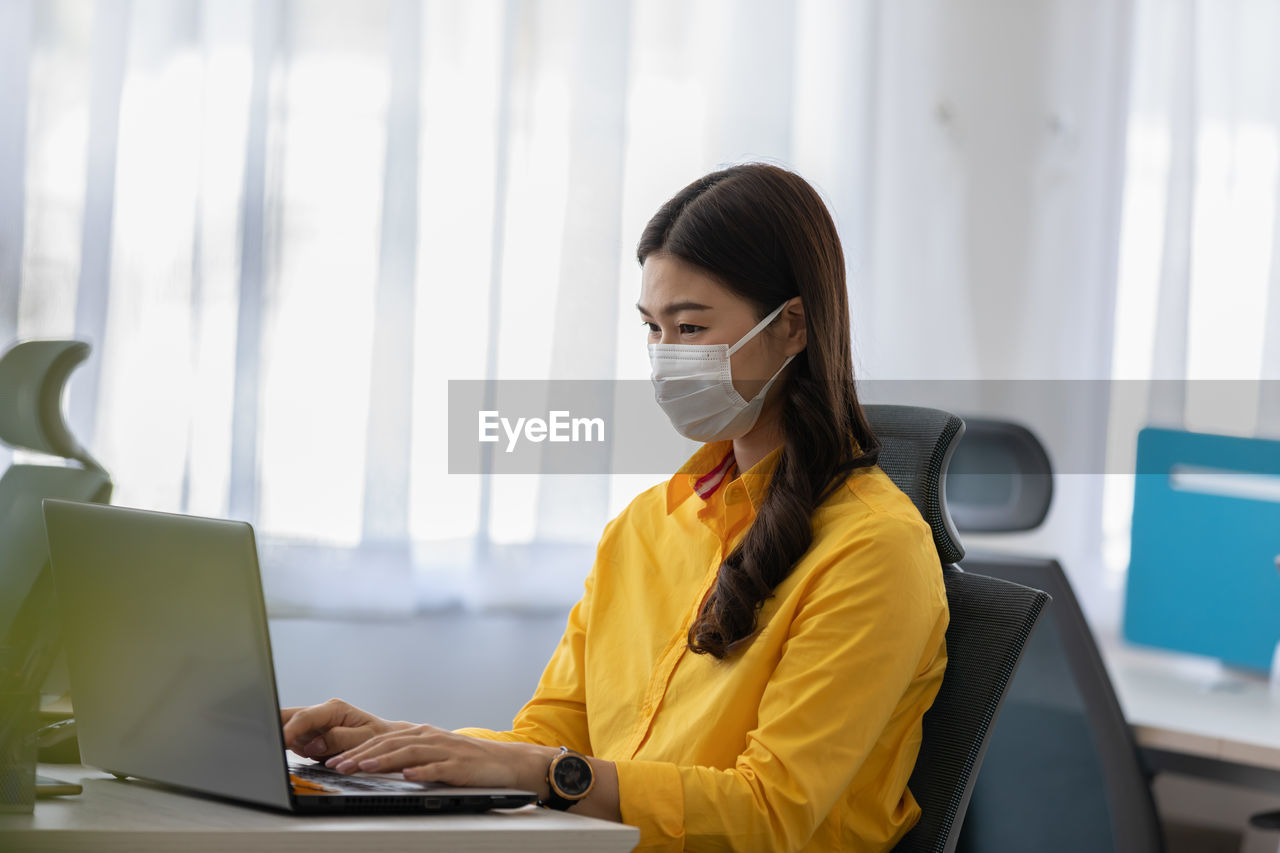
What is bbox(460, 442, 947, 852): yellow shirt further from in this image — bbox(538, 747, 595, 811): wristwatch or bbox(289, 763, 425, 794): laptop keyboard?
bbox(289, 763, 425, 794): laptop keyboard

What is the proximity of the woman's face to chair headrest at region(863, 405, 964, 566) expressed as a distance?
145mm

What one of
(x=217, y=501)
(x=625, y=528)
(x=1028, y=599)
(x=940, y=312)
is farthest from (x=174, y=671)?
(x=940, y=312)

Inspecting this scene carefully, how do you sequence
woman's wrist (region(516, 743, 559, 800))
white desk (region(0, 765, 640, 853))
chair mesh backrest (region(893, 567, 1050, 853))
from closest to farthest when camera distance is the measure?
1. white desk (region(0, 765, 640, 853))
2. woman's wrist (region(516, 743, 559, 800))
3. chair mesh backrest (region(893, 567, 1050, 853))

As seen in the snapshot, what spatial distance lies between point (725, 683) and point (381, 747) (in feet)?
1.11

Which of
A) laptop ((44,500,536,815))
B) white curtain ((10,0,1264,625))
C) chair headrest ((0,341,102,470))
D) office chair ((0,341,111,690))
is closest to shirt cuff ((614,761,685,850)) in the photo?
laptop ((44,500,536,815))

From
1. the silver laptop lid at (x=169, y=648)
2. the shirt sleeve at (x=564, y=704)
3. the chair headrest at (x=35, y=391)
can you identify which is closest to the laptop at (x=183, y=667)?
the silver laptop lid at (x=169, y=648)

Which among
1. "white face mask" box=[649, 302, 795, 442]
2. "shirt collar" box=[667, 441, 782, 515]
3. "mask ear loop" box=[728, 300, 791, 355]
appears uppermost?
"mask ear loop" box=[728, 300, 791, 355]

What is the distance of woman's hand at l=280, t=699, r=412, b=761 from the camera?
1.06m

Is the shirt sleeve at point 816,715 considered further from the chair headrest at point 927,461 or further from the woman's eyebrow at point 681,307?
the woman's eyebrow at point 681,307

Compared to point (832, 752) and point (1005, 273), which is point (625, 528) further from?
point (1005, 273)

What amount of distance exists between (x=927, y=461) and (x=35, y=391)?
4.18ft

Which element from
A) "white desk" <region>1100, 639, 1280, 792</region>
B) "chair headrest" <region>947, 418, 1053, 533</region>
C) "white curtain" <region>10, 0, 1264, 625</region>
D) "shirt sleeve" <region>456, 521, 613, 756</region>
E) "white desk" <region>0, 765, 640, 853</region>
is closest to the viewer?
"white desk" <region>0, 765, 640, 853</region>

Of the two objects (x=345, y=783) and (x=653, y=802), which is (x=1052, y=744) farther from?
(x=345, y=783)

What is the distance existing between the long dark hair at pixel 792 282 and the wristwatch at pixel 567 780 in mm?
217
